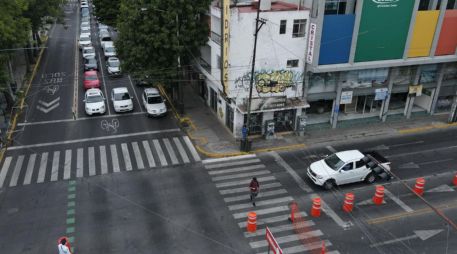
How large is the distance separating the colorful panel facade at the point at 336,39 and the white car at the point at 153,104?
1421 centimetres

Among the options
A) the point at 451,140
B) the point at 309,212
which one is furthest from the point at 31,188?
the point at 451,140

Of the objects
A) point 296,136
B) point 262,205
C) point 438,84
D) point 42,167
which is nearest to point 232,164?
point 262,205

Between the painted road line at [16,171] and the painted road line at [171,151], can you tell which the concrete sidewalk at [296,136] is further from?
the painted road line at [16,171]

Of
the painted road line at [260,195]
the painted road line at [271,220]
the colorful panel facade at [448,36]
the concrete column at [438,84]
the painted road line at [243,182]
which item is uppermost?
the colorful panel facade at [448,36]

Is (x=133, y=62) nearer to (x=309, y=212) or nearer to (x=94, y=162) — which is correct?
(x=94, y=162)

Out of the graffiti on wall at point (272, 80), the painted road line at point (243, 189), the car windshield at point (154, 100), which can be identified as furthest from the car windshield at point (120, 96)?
the painted road line at point (243, 189)

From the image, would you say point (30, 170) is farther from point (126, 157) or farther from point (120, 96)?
point (120, 96)

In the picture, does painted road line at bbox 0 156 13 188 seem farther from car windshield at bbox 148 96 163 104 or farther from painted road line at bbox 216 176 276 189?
painted road line at bbox 216 176 276 189

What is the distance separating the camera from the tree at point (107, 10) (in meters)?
46.7

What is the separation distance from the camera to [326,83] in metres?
30.5

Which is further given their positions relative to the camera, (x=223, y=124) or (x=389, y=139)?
(x=223, y=124)

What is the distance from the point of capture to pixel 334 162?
78.2ft

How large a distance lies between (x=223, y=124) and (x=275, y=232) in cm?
1415

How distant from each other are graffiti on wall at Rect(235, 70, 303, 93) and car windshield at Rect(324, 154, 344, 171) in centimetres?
744
